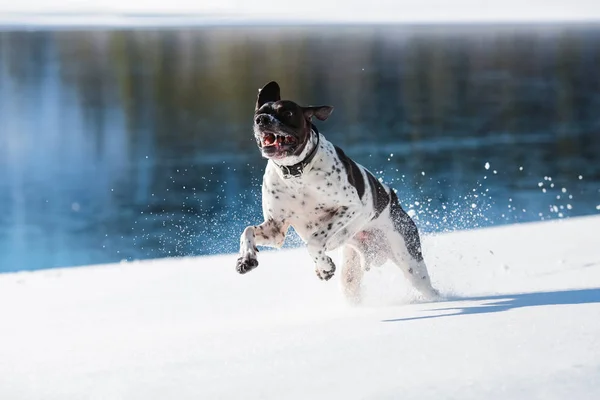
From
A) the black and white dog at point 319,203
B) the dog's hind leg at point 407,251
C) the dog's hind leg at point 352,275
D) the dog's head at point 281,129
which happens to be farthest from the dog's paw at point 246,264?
the dog's hind leg at point 407,251

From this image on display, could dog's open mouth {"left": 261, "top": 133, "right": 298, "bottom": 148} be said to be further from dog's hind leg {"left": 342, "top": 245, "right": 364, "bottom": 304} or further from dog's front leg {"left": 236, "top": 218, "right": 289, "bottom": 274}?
dog's hind leg {"left": 342, "top": 245, "right": 364, "bottom": 304}

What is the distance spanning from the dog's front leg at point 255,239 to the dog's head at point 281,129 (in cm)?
47

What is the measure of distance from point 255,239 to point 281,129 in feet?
2.29

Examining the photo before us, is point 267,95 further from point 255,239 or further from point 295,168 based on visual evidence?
point 255,239

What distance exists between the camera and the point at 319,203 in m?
5.50

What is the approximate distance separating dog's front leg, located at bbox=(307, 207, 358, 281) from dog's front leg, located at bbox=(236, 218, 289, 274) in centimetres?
20

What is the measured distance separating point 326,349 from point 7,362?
1420mm

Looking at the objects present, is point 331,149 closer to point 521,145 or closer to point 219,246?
point 219,246

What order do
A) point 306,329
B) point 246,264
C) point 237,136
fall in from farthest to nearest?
point 237,136, point 246,264, point 306,329

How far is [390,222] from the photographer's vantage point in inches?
241

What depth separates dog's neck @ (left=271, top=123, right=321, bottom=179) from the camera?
5.24m

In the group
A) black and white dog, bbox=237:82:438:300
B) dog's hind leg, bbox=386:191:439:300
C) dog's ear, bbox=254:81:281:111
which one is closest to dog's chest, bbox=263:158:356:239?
black and white dog, bbox=237:82:438:300

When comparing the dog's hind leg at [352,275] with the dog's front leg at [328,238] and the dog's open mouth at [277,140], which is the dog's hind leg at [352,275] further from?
the dog's open mouth at [277,140]

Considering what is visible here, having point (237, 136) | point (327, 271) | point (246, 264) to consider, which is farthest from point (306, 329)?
point (237, 136)
